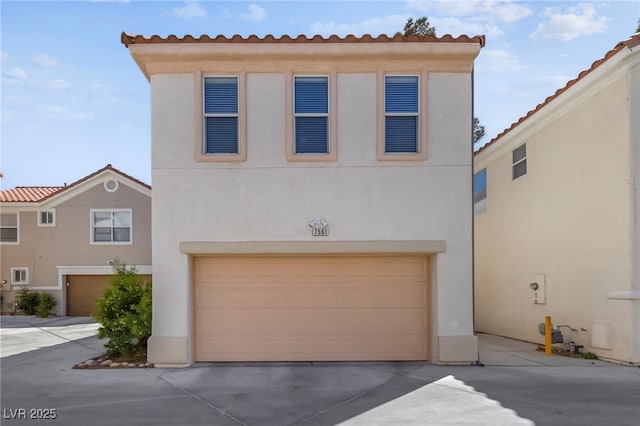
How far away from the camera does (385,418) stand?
19.5ft

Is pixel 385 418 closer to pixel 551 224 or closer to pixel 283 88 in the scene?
pixel 283 88

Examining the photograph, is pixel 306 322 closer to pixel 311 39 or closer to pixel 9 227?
pixel 311 39

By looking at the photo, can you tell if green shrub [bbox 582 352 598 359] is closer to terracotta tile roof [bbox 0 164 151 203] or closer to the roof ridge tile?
the roof ridge tile

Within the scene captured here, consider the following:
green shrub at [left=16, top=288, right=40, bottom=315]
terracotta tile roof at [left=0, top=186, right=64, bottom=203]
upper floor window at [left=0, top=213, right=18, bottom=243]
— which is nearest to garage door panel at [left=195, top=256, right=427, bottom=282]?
green shrub at [left=16, top=288, right=40, bottom=315]

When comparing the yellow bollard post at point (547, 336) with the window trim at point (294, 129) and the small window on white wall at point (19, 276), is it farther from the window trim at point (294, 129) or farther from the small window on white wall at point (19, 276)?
the small window on white wall at point (19, 276)

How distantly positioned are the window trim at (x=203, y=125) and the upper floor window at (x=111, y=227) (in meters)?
12.2

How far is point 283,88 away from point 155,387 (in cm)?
585

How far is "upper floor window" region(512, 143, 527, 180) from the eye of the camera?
12.0m

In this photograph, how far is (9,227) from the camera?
66.6ft

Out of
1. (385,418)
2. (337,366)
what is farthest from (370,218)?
(385,418)

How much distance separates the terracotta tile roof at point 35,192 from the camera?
64.3 feet

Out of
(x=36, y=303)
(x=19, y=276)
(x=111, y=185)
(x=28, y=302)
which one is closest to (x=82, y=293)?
(x=36, y=303)

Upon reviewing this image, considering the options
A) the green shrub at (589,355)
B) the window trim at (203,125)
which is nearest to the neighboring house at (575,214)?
the green shrub at (589,355)

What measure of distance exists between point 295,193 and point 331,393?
372cm
